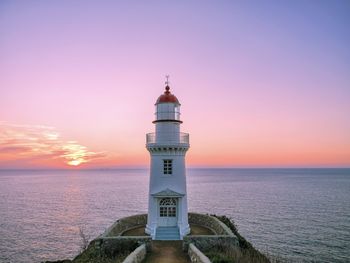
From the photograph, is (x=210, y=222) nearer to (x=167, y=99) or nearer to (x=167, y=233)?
(x=167, y=233)

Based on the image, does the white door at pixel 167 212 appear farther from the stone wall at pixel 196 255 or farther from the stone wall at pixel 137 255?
the stone wall at pixel 137 255

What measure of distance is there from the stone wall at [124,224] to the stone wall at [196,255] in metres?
4.83

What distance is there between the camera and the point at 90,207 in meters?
50.5

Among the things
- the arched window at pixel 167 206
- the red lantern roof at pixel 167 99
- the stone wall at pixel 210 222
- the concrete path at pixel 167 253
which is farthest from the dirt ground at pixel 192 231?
the red lantern roof at pixel 167 99

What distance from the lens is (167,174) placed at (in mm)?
18109

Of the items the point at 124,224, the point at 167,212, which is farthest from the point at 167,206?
the point at 124,224

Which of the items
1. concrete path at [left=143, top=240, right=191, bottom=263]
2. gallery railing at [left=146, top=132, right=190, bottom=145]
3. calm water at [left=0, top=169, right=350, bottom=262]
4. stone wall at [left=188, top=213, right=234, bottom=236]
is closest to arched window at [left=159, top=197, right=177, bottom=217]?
concrete path at [left=143, top=240, right=191, bottom=263]

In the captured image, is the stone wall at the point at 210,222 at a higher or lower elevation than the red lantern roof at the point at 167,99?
lower

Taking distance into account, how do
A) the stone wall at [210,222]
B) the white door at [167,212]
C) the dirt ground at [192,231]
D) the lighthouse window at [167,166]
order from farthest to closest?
the dirt ground at [192,231] → the lighthouse window at [167,166] → the white door at [167,212] → the stone wall at [210,222]

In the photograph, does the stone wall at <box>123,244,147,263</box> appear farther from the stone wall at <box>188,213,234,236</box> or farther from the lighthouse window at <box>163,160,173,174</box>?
the lighthouse window at <box>163,160,173,174</box>

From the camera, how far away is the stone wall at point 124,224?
1752cm

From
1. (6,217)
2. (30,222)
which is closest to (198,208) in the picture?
(30,222)

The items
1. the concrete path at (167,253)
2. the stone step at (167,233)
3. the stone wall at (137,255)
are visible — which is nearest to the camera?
the stone wall at (137,255)

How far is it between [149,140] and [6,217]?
3216 centimetres
